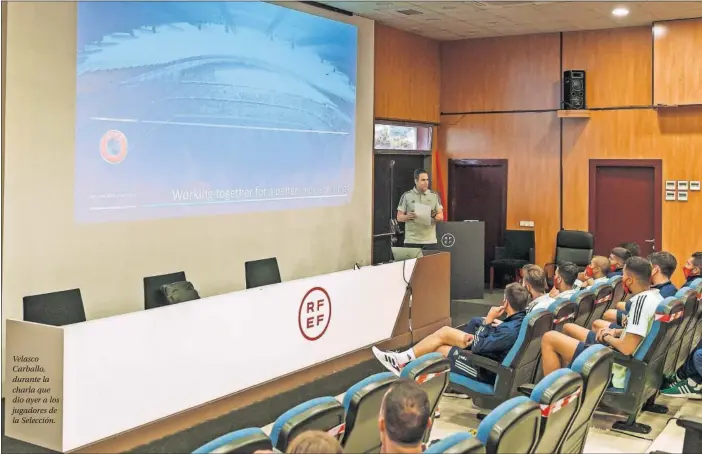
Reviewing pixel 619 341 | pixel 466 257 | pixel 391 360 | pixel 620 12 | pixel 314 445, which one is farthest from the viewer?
pixel 466 257

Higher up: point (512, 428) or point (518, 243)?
point (518, 243)

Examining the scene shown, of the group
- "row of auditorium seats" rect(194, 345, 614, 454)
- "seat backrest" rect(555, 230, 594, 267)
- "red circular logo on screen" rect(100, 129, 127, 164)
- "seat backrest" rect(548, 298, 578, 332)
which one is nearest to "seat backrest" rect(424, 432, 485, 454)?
"row of auditorium seats" rect(194, 345, 614, 454)

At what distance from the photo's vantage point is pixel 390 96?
9414 mm

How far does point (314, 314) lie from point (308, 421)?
2.75 metres

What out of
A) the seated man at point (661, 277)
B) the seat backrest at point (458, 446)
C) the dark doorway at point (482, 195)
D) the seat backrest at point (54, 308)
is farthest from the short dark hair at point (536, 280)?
the dark doorway at point (482, 195)

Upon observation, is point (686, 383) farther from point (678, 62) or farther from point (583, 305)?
point (678, 62)

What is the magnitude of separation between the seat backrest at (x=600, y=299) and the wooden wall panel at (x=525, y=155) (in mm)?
4077

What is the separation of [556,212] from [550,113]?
53.2 inches

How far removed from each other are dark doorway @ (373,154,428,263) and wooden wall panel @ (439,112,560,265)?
1.12 metres

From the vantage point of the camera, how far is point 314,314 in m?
5.39

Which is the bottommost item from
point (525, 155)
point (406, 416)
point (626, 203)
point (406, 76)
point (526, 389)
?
point (526, 389)

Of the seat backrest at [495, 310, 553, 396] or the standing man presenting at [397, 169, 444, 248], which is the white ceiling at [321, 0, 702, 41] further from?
the seat backrest at [495, 310, 553, 396]

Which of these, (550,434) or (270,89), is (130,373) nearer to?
(550,434)

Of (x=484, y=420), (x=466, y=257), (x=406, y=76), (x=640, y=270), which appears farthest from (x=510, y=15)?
(x=484, y=420)
